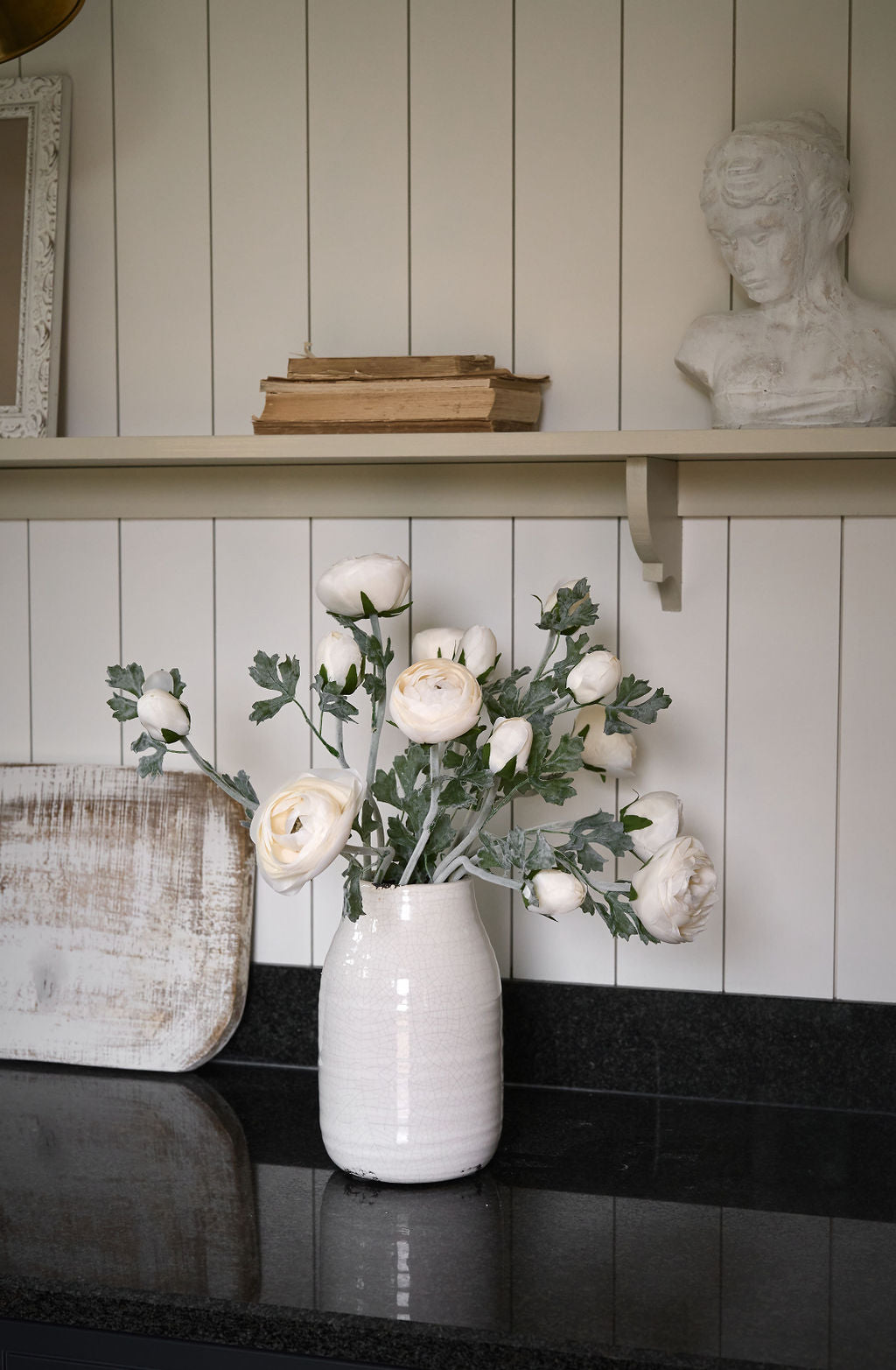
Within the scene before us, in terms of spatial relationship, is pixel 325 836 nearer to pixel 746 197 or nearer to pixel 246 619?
pixel 246 619

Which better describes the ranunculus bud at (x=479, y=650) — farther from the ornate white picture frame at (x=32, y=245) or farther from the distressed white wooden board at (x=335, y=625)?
the ornate white picture frame at (x=32, y=245)

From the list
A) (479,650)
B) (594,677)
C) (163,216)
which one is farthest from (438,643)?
(163,216)

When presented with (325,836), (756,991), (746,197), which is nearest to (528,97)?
(746,197)

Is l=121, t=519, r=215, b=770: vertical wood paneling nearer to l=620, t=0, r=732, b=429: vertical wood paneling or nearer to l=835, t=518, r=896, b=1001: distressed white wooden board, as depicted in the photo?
l=620, t=0, r=732, b=429: vertical wood paneling

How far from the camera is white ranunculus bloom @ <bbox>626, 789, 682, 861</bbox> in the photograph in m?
1.13

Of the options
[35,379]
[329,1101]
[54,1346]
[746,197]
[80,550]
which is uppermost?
[746,197]

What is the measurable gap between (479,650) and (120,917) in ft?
1.86

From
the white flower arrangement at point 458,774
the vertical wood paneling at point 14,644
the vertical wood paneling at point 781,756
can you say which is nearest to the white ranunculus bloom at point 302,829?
the white flower arrangement at point 458,774

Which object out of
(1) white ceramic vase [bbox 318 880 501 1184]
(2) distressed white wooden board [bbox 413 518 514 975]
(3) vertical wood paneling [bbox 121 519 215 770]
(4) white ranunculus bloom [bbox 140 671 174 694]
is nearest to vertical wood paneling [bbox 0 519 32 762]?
(3) vertical wood paneling [bbox 121 519 215 770]

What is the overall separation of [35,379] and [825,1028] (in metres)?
1.08

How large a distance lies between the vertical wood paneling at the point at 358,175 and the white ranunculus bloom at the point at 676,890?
0.62 metres

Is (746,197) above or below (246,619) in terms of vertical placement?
above

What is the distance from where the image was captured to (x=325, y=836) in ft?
3.32

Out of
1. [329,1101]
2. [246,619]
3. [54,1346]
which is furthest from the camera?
[246,619]
